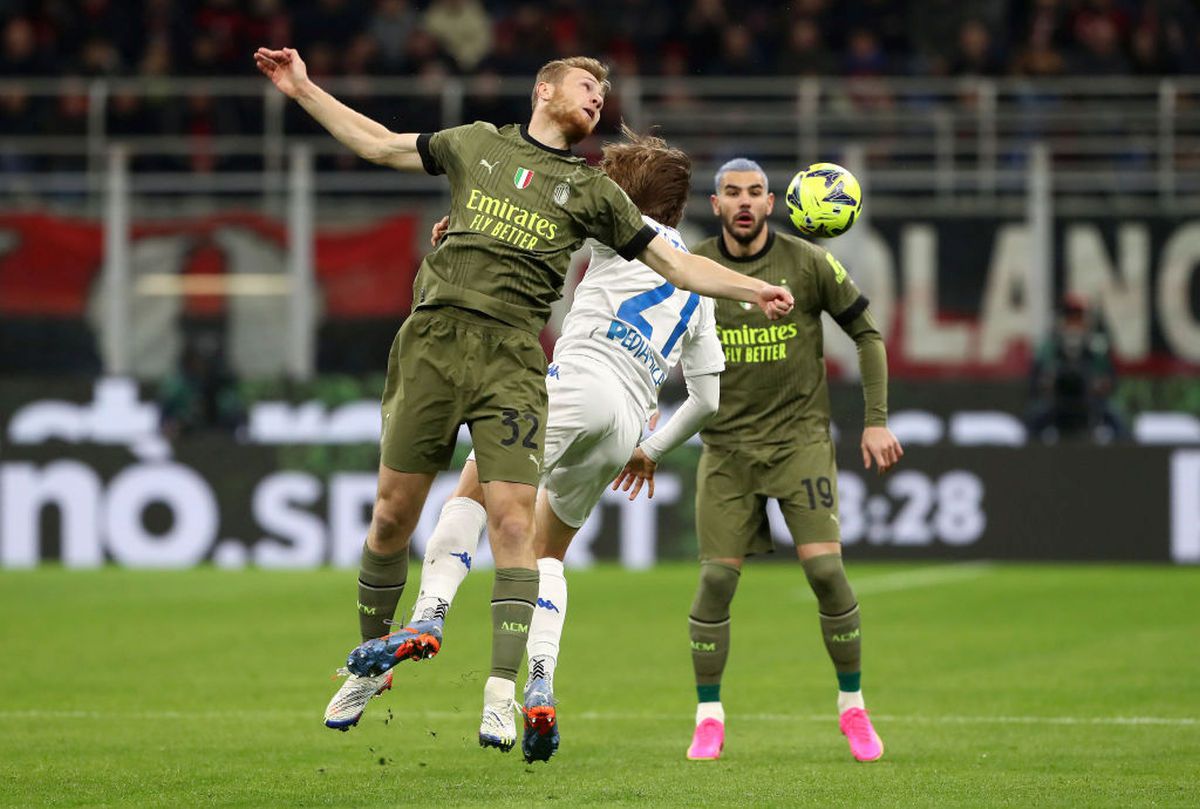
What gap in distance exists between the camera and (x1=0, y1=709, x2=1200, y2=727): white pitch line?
9.27 m

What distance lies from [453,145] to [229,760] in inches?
103

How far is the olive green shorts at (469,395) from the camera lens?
6.98 m

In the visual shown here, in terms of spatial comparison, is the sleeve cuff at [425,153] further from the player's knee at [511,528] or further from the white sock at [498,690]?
the white sock at [498,690]

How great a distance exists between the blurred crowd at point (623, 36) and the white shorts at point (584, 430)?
13304 millimetres

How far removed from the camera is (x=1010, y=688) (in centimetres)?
1065

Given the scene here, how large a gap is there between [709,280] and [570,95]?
2.73 ft

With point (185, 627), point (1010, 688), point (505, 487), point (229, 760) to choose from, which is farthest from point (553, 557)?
point (185, 627)

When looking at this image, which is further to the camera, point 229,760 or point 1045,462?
point 1045,462

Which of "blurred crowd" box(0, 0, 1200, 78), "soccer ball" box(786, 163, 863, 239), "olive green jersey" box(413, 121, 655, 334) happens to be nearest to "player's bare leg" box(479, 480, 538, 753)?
"olive green jersey" box(413, 121, 655, 334)

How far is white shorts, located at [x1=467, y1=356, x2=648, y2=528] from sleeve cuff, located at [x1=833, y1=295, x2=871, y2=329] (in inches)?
47.2

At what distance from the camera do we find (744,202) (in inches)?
334

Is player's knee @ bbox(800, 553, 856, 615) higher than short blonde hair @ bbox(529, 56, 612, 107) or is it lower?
lower

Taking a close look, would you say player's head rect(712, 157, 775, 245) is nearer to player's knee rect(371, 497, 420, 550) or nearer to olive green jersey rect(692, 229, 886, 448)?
olive green jersey rect(692, 229, 886, 448)

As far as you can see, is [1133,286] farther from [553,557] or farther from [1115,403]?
[553,557]
